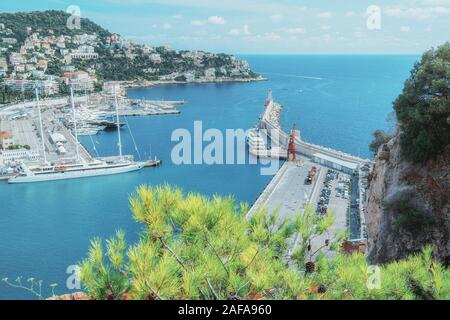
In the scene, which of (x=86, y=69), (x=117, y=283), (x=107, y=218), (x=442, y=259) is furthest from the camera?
(x=86, y=69)

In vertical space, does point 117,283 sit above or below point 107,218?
above

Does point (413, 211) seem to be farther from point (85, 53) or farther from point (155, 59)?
point (155, 59)

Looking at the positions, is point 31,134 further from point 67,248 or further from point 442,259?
point 442,259

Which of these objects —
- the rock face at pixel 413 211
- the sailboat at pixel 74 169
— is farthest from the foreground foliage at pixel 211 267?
the sailboat at pixel 74 169
